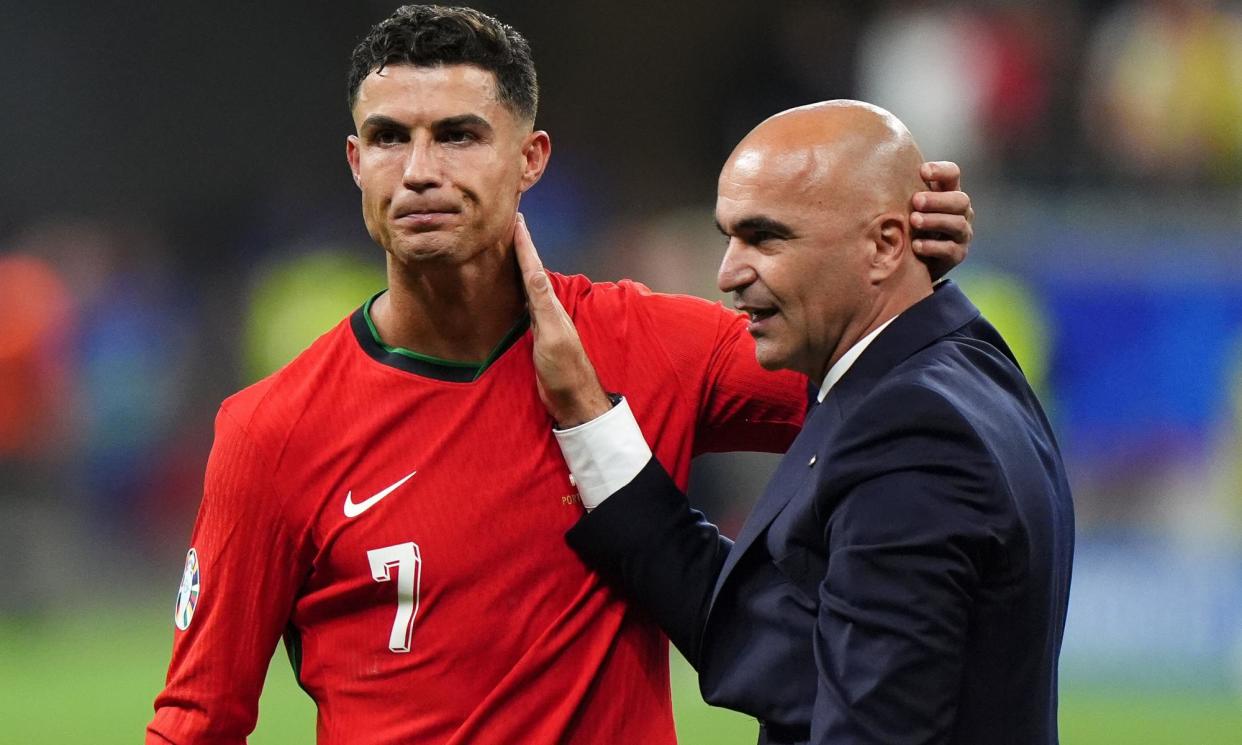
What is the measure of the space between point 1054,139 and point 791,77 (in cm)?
179

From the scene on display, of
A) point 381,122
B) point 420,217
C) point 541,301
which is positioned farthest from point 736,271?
point 381,122

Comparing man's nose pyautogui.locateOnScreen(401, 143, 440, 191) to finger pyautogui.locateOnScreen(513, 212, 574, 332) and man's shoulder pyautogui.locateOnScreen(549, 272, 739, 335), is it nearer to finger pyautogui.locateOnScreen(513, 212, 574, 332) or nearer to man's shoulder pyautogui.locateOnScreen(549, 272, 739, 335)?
finger pyautogui.locateOnScreen(513, 212, 574, 332)

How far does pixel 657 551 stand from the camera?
2.71 meters

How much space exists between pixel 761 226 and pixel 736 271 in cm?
9

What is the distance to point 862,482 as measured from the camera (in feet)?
7.24

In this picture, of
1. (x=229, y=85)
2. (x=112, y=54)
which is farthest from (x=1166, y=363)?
(x=112, y=54)

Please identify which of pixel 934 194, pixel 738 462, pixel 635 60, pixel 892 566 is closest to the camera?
pixel 892 566

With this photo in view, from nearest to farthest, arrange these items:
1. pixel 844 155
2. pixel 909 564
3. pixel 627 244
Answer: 1. pixel 909 564
2. pixel 844 155
3. pixel 627 244

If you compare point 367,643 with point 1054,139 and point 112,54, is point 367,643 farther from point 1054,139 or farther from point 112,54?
point 112,54

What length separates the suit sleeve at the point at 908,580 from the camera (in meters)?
2.10

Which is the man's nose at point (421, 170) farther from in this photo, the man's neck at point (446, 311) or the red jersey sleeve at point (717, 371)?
the red jersey sleeve at point (717, 371)

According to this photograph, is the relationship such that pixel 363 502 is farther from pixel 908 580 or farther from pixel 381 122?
pixel 908 580

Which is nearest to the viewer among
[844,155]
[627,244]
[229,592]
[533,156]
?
[844,155]

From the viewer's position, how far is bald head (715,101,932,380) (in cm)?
243
